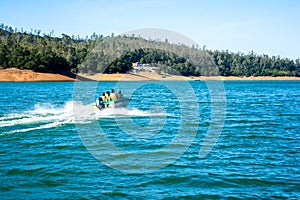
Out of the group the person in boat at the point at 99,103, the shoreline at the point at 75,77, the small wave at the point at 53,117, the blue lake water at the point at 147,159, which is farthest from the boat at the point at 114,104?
the shoreline at the point at 75,77

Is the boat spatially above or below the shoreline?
below

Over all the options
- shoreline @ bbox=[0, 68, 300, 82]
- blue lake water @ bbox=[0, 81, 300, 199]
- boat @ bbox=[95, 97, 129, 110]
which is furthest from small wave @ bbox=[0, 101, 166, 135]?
shoreline @ bbox=[0, 68, 300, 82]

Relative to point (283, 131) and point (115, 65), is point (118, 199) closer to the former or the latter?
point (283, 131)

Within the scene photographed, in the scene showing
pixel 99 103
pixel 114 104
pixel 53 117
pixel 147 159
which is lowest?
pixel 147 159

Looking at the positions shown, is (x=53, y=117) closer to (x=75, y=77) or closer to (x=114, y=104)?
(x=114, y=104)

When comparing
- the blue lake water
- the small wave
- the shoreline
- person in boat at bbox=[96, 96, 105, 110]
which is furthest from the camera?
the shoreline

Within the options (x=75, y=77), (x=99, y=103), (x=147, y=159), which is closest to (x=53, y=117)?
(x=99, y=103)

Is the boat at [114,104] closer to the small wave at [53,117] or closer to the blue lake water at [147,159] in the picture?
the small wave at [53,117]

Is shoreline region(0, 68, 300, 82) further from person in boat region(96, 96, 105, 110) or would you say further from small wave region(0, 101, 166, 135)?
person in boat region(96, 96, 105, 110)

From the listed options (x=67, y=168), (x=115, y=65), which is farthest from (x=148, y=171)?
(x=115, y=65)

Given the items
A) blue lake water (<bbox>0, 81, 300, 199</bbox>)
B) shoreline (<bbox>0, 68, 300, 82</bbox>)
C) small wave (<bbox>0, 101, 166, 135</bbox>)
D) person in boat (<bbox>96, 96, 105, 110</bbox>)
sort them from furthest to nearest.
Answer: shoreline (<bbox>0, 68, 300, 82</bbox>) → person in boat (<bbox>96, 96, 105, 110</bbox>) → small wave (<bbox>0, 101, 166, 135</bbox>) → blue lake water (<bbox>0, 81, 300, 199</bbox>)

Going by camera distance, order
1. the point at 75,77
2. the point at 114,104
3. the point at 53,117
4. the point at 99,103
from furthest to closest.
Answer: the point at 75,77, the point at 114,104, the point at 99,103, the point at 53,117

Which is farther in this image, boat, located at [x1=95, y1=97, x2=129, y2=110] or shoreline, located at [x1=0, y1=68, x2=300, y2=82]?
shoreline, located at [x1=0, y1=68, x2=300, y2=82]

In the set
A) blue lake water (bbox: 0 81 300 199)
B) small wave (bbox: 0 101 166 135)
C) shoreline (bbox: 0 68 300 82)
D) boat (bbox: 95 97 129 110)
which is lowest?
blue lake water (bbox: 0 81 300 199)
